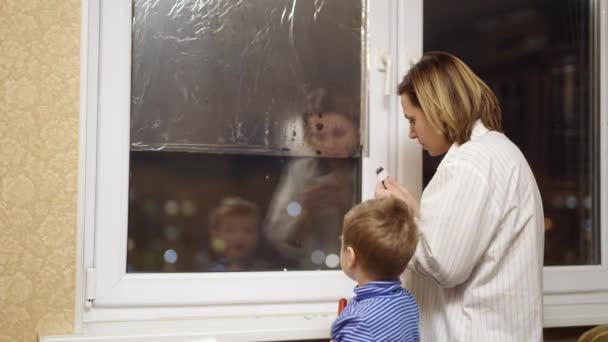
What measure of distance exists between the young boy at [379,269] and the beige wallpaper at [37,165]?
80 centimetres

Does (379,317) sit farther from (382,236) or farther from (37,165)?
(37,165)

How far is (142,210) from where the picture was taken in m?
1.72

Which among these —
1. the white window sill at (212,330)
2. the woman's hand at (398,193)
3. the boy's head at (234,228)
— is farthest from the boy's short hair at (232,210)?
the woman's hand at (398,193)

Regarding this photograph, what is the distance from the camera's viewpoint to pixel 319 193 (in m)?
1.86

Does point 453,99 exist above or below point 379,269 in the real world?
above

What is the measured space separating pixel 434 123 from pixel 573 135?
0.94 meters

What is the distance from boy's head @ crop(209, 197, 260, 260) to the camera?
5.83 feet

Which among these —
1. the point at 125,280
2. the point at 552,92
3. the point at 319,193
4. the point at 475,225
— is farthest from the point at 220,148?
the point at 552,92

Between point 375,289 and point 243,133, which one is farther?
point 243,133

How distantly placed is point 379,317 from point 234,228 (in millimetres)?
701

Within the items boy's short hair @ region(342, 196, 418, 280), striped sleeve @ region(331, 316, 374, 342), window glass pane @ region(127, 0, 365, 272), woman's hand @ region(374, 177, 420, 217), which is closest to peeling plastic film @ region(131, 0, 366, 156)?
window glass pane @ region(127, 0, 365, 272)

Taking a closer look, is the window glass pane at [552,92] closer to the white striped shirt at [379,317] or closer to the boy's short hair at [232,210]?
the boy's short hair at [232,210]

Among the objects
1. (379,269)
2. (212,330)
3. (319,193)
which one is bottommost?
(212,330)

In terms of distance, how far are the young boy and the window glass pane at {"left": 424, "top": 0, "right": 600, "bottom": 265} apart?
0.94m
